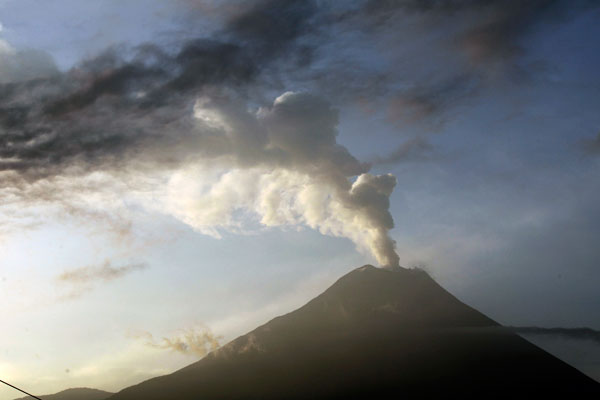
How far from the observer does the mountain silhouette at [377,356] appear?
8600cm

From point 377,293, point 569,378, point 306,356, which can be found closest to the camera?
point 569,378

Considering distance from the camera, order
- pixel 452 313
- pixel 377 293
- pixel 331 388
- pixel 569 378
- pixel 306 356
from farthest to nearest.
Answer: pixel 377 293 < pixel 452 313 < pixel 306 356 < pixel 331 388 < pixel 569 378

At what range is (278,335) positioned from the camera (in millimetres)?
123250

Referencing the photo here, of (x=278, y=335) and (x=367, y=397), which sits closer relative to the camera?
(x=367, y=397)

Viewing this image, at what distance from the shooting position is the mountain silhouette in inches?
3386

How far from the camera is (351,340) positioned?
115062mm

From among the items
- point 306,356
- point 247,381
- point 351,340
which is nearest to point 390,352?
point 351,340

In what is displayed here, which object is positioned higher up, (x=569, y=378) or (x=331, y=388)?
(x=331, y=388)

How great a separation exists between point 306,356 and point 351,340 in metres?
14.1

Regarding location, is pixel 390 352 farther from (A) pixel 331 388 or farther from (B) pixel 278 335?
(B) pixel 278 335

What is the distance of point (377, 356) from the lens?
10369 centimetres

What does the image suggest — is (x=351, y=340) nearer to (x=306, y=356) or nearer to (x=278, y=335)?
(x=306, y=356)

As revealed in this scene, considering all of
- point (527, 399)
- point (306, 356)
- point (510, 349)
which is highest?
point (306, 356)

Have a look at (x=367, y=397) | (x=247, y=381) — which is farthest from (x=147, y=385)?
(x=367, y=397)
